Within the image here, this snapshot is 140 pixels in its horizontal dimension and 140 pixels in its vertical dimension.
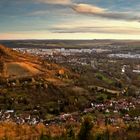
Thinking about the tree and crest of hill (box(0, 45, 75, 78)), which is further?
crest of hill (box(0, 45, 75, 78))

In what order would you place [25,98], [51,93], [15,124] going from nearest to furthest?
[15,124]
[25,98]
[51,93]

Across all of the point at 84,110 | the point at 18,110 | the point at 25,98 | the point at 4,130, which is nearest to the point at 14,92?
the point at 25,98

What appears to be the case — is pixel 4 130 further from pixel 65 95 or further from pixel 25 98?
pixel 65 95

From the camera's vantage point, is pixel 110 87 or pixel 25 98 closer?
pixel 25 98

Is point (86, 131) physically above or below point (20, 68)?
above

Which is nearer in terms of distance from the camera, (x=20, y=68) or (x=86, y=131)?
(x=86, y=131)

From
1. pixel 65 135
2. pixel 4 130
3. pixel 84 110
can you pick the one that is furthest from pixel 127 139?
pixel 84 110

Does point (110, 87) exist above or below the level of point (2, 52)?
below

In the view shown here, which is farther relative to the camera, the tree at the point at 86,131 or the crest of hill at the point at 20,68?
the crest of hill at the point at 20,68

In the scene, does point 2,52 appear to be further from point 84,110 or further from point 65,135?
point 65,135

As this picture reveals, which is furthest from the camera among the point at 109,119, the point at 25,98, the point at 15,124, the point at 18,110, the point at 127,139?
the point at 25,98
